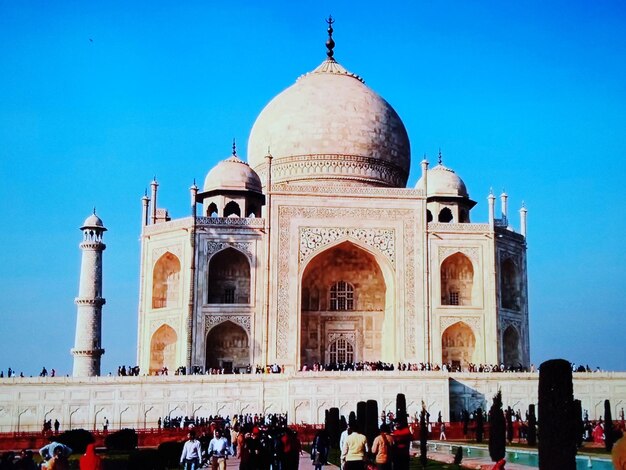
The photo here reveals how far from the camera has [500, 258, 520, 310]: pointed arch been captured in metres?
26.8

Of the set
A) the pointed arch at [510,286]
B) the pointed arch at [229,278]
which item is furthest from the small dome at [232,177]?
the pointed arch at [510,286]

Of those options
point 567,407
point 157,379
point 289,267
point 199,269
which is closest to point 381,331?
point 289,267

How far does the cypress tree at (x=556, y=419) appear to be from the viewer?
880 centimetres

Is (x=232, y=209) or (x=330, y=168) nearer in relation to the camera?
(x=232, y=209)

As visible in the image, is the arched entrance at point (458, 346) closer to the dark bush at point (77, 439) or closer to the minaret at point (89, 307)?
the minaret at point (89, 307)

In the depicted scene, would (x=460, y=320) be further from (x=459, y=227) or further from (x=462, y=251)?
(x=459, y=227)

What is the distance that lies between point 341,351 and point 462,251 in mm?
4368

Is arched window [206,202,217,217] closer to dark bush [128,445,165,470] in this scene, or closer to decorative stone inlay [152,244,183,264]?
decorative stone inlay [152,244,183,264]

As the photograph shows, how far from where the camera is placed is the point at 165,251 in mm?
25125

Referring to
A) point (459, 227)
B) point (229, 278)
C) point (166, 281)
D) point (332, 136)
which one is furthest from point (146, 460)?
point (332, 136)

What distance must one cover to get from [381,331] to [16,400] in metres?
10.2

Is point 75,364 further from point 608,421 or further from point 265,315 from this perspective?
point 608,421

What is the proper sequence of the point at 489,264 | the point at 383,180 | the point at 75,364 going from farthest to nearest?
the point at 383,180, the point at 489,264, the point at 75,364

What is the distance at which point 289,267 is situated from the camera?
80.7 feet
